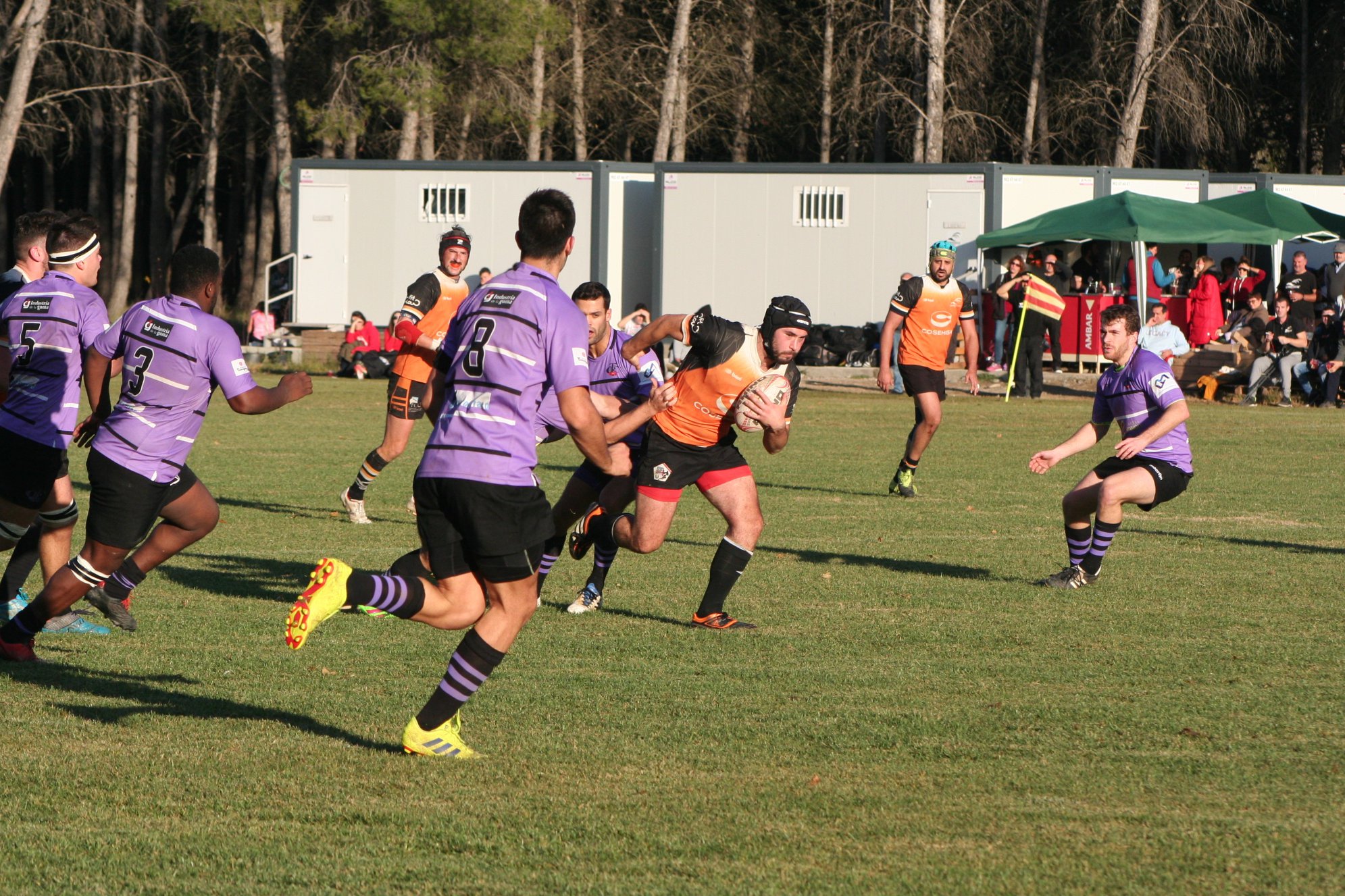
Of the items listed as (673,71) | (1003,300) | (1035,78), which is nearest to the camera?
(1003,300)

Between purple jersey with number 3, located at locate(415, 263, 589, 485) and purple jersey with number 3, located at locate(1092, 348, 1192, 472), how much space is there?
465 centimetres

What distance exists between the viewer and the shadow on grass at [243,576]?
28.6 feet

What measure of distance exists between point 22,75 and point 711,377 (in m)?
27.7

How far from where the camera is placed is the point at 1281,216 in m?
26.6

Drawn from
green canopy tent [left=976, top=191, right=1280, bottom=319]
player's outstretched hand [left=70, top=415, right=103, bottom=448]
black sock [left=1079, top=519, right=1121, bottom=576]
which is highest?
green canopy tent [left=976, top=191, right=1280, bottom=319]

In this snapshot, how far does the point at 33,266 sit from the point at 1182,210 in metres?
22.0

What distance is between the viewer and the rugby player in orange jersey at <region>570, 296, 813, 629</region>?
7.86 meters

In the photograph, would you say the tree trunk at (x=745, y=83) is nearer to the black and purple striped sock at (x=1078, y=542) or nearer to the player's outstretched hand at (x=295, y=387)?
the black and purple striped sock at (x=1078, y=542)

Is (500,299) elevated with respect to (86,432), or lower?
elevated

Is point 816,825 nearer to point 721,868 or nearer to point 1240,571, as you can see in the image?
point 721,868

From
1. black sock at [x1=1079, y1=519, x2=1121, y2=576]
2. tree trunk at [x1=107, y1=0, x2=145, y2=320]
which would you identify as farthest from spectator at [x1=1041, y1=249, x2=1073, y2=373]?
tree trunk at [x1=107, y1=0, x2=145, y2=320]

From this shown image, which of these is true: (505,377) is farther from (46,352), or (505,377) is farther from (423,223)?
(423,223)

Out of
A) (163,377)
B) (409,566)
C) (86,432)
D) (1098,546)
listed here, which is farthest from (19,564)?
(1098,546)

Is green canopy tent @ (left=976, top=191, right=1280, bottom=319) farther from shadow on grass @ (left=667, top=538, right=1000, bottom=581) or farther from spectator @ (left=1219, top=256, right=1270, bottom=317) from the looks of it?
shadow on grass @ (left=667, top=538, right=1000, bottom=581)
